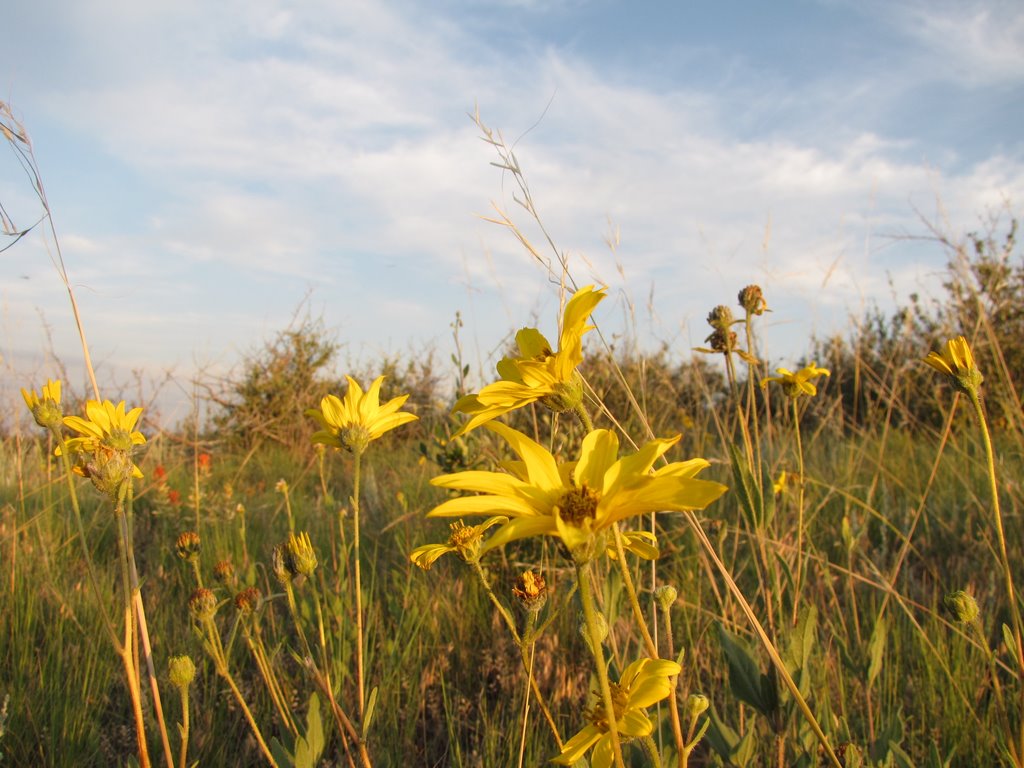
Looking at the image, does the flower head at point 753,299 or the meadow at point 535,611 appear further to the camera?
the flower head at point 753,299

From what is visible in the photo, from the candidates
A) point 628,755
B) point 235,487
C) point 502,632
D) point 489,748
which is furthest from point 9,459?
point 628,755

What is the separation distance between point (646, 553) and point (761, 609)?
4.74ft

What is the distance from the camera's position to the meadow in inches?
32.8

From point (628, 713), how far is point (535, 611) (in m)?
0.19

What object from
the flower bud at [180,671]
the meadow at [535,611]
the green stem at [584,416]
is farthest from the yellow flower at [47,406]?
the green stem at [584,416]

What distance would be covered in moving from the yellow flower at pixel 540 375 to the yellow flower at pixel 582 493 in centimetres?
15

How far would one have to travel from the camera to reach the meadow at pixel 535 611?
Answer: 0.83 metres

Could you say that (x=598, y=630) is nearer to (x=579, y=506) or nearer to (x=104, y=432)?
(x=579, y=506)

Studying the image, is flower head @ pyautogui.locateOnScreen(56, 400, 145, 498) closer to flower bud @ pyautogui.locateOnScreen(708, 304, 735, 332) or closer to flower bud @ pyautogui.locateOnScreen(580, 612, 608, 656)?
flower bud @ pyautogui.locateOnScreen(580, 612, 608, 656)

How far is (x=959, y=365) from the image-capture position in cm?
115

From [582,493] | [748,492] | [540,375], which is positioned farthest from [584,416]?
[748,492]

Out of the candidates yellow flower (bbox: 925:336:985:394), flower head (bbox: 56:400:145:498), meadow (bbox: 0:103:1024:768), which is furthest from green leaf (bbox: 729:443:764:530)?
flower head (bbox: 56:400:145:498)

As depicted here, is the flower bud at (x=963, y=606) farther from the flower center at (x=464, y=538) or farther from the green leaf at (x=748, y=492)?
the flower center at (x=464, y=538)

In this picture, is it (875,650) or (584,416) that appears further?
(875,650)
